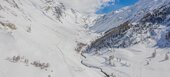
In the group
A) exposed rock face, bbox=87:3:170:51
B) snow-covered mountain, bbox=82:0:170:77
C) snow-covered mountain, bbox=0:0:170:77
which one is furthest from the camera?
exposed rock face, bbox=87:3:170:51

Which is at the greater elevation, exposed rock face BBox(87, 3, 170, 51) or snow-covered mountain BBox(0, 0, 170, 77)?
exposed rock face BBox(87, 3, 170, 51)

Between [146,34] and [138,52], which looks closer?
[138,52]

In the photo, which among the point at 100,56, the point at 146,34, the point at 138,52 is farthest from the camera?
the point at 146,34

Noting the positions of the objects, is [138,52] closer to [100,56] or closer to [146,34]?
[100,56]

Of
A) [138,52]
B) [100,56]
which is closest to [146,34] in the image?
[138,52]

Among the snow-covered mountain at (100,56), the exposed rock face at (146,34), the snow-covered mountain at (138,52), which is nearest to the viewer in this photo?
the snow-covered mountain at (100,56)

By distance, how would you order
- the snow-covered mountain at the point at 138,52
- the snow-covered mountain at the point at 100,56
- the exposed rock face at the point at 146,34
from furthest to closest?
the exposed rock face at the point at 146,34
the snow-covered mountain at the point at 138,52
the snow-covered mountain at the point at 100,56

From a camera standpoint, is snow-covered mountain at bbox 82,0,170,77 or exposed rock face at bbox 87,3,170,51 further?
exposed rock face at bbox 87,3,170,51

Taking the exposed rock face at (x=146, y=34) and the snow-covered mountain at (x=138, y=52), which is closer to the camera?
the snow-covered mountain at (x=138, y=52)

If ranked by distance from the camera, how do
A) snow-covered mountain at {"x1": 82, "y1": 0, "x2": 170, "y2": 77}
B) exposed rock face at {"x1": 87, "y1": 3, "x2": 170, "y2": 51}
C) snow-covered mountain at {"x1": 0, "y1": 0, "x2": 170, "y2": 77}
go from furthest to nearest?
exposed rock face at {"x1": 87, "y1": 3, "x2": 170, "y2": 51}
snow-covered mountain at {"x1": 82, "y1": 0, "x2": 170, "y2": 77}
snow-covered mountain at {"x1": 0, "y1": 0, "x2": 170, "y2": 77}

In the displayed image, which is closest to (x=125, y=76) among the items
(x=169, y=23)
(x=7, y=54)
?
(x=7, y=54)

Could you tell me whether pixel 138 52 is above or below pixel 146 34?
below

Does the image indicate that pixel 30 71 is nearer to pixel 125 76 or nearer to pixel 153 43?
pixel 125 76
